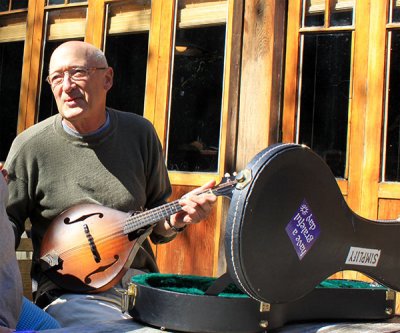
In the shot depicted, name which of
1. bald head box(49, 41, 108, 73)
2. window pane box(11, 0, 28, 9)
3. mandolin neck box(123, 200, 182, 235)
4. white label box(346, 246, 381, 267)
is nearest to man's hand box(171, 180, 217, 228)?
mandolin neck box(123, 200, 182, 235)

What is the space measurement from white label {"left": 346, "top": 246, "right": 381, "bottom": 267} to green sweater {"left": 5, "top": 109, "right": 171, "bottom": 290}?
0.87m

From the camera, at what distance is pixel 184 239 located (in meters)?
3.48

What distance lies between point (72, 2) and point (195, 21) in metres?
0.91

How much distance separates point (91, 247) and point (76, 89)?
1.71 ft

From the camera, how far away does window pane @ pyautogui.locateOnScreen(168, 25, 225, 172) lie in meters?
3.47

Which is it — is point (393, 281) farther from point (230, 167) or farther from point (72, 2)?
point (72, 2)

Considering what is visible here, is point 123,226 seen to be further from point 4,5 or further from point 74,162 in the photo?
point 4,5

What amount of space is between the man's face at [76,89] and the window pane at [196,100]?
4.35 feet

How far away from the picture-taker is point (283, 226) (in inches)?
53.5

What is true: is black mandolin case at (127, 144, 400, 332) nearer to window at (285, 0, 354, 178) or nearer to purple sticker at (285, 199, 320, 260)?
purple sticker at (285, 199, 320, 260)

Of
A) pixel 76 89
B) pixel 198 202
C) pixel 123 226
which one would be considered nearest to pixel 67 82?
pixel 76 89

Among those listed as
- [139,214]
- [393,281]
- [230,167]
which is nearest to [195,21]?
[230,167]

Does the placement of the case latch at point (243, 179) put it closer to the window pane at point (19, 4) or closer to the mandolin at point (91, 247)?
the mandolin at point (91, 247)

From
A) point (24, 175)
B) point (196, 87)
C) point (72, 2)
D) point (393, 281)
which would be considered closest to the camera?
point (393, 281)
